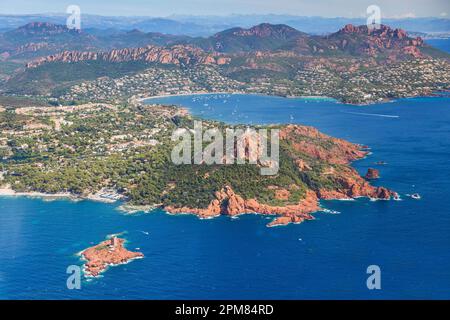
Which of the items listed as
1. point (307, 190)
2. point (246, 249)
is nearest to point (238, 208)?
point (307, 190)

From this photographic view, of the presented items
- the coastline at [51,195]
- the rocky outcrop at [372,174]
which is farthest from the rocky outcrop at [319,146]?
the coastline at [51,195]

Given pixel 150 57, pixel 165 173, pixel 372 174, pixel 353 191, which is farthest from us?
pixel 150 57

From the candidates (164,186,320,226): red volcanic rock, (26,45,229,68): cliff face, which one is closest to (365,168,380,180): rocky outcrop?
(164,186,320,226): red volcanic rock

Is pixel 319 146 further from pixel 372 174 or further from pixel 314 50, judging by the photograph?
pixel 314 50

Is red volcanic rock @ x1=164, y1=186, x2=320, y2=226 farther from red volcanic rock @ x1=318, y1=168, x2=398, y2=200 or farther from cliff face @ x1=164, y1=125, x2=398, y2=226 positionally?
red volcanic rock @ x1=318, y1=168, x2=398, y2=200

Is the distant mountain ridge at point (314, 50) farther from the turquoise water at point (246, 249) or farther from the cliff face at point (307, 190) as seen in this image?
the turquoise water at point (246, 249)
